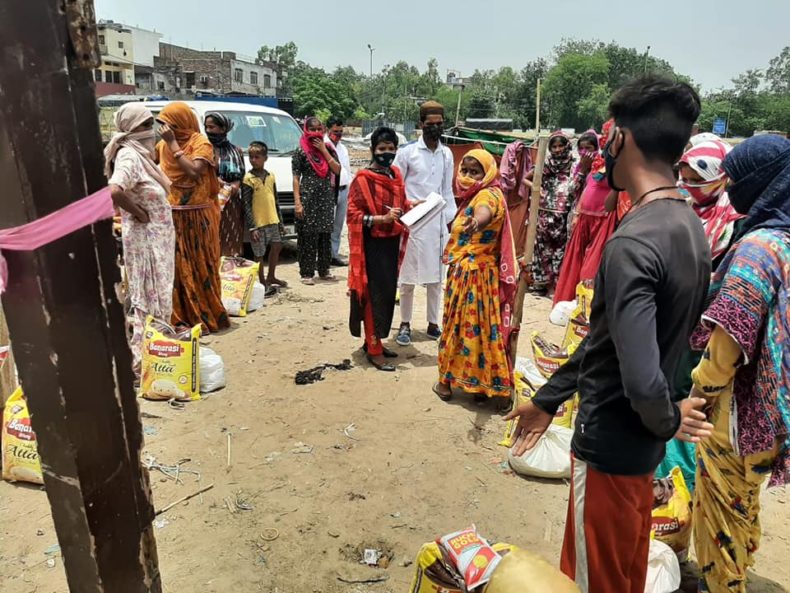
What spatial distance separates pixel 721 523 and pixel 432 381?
8.65ft

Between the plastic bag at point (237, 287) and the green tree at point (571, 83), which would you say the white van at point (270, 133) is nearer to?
the plastic bag at point (237, 287)

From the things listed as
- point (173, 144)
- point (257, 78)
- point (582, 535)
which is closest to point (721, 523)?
point (582, 535)

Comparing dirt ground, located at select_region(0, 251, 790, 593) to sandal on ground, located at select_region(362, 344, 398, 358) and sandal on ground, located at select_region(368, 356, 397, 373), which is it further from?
sandal on ground, located at select_region(362, 344, 398, 358)

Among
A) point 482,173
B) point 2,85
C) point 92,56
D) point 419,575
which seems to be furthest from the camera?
→ point 482,173

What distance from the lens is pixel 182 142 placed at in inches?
189

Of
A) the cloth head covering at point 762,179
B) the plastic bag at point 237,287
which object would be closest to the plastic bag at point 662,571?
the cloth head covering at point 762,179

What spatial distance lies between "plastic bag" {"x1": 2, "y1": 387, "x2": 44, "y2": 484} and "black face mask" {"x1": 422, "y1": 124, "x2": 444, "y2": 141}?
352 cm

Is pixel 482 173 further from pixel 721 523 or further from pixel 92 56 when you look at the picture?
pixel 92 56

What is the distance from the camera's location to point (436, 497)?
10.2 ft

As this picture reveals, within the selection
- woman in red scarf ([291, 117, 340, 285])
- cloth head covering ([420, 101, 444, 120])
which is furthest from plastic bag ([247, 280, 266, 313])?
cloth head covering ([420, 101, 444, 120])

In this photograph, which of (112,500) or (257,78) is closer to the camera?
(112,500)

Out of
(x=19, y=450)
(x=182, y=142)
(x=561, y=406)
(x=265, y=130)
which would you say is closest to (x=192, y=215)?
(x=182, y=142)

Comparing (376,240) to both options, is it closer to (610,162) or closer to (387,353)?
(387,353)

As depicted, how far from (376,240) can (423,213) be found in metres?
0.46
